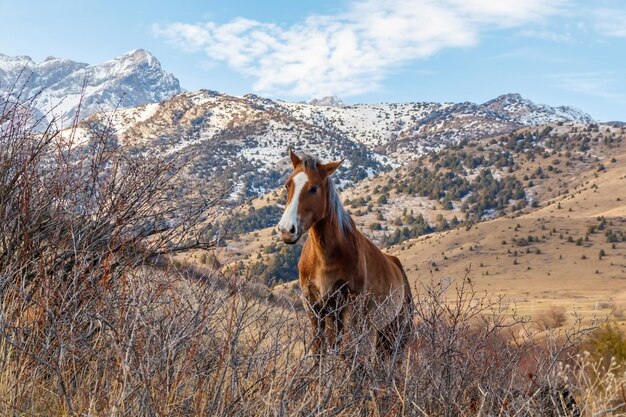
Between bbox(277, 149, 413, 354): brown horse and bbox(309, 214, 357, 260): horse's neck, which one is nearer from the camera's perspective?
bbox(277, 149, 413, 354): brown horse

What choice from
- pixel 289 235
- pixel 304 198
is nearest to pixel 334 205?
pixel 304 198

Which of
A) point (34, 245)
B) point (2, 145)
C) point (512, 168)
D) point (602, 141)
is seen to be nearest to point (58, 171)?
point (2, 145)

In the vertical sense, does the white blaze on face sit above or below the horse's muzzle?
above

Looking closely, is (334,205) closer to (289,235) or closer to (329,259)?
(329,259)

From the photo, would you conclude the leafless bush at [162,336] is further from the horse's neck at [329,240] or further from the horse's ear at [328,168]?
the horse's ear at [328,168]

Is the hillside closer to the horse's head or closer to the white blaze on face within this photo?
the horse's head

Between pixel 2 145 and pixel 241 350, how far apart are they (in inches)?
127

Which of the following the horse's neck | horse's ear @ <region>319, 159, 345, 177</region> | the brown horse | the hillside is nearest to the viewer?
the brown horse

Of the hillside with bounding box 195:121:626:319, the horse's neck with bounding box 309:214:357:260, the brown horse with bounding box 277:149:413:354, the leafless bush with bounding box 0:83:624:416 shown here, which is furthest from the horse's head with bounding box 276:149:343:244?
the hillside with bounding box 195:121:626:319

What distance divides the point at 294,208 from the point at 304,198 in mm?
174

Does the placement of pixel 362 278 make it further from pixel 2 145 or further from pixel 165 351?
pixel 2 145

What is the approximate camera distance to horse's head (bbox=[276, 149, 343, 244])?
4.76 m

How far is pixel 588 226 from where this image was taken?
89.1 m

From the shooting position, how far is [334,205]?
5457mm
